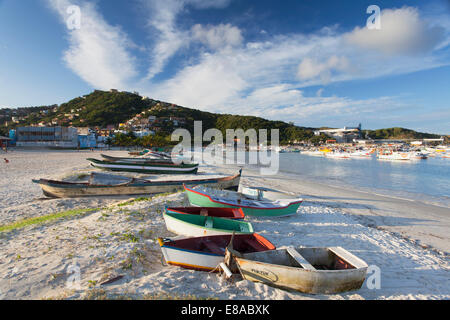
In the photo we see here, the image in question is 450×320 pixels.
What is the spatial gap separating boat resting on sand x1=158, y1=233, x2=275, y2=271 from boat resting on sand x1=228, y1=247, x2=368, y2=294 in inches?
20.7

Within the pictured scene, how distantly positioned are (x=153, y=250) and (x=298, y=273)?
3938 millimetres

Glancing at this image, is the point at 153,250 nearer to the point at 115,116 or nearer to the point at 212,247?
the point at 212,247

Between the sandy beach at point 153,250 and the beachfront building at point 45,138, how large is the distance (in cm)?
5856

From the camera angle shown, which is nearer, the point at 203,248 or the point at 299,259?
the point at 299,259

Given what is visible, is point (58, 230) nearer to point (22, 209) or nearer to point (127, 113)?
point (22, 209)

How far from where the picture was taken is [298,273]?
13.8ft

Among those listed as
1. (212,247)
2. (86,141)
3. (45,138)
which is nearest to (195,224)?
(212,247)

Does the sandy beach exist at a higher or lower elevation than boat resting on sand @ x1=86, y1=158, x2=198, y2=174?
lower

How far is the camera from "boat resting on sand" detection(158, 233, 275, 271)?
491 cm

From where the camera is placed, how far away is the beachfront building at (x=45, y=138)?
57406 mm

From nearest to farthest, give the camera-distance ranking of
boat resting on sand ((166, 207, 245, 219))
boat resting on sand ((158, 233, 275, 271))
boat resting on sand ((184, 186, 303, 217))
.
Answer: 1. boat resting on sand ((158, 233, 275, 271))
2. boat resting on sand ((166, 207, 245, 219))
3. boat resting on sand ((184, 186, 303, 217))

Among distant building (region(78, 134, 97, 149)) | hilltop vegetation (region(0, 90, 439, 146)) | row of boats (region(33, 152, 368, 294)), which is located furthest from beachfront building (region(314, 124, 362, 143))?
row of boats (region(33, 152, 368, 294))

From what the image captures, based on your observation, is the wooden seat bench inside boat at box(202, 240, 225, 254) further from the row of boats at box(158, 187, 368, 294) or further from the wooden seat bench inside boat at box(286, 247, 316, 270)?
the wooden seat bench inside boat at box(286, 247, 316, 270)

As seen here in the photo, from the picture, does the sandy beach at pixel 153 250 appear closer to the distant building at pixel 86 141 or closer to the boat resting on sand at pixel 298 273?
the boat resting on sand at pixel 298 273
